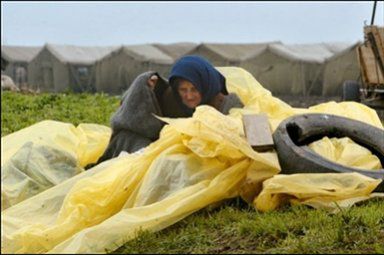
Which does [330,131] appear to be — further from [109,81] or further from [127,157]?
[109,81]

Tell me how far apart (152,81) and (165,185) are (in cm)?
157

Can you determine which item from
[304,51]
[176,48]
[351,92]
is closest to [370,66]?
[351,92]

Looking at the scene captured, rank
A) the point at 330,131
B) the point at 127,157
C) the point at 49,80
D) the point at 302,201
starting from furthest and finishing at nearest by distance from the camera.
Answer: the point at 49,80, the point at 330,131, the point at 127,157, the point at 302,201

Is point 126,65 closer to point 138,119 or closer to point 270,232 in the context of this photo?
point 138,119

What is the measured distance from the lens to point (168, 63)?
31062 mm

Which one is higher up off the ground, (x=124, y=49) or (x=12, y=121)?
(x=12, y=121)

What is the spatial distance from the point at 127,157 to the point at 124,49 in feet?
89.7

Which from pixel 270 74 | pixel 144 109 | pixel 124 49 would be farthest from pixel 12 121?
pixel 124 49

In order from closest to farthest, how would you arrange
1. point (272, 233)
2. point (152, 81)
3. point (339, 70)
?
point (272, 233)
point (152, 81)
point (339, 70)

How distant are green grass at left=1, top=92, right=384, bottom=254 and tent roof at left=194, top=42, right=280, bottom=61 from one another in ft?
83.8

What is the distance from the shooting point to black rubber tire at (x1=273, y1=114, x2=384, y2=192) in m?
4.41

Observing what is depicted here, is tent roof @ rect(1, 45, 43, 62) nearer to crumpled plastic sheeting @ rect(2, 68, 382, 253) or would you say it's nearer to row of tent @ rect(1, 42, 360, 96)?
row of tent @ rect(1, 42, 360, 96)

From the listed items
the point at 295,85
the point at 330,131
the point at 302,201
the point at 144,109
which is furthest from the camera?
the point at 295,85

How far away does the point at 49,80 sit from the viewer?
3409 cm
